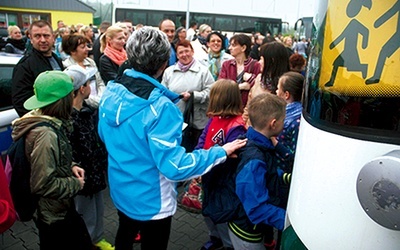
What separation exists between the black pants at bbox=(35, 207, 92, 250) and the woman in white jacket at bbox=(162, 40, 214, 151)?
2194 mm

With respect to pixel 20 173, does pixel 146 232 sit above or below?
below

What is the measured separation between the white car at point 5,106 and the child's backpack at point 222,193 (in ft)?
9.63

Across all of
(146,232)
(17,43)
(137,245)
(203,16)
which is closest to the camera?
(146,232)

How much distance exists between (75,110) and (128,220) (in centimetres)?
102

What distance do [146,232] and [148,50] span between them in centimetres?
121

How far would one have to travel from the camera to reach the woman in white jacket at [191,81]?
4.49m

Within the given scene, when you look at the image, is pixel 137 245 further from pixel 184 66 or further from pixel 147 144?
pixel 184 66

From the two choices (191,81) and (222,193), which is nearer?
(222,193)

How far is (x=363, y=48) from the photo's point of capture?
123 cm

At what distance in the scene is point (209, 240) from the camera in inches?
142

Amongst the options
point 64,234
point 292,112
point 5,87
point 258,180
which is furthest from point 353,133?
point 5,87

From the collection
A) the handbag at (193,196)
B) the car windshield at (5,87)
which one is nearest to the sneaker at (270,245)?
the handbag at (193,196)

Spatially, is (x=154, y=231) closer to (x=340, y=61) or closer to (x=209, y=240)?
(x=209, y=240)

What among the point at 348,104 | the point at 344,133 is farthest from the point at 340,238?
the point at 348,104
